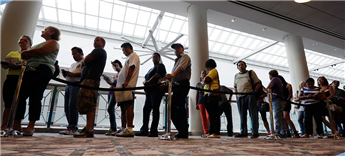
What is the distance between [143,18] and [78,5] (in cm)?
399

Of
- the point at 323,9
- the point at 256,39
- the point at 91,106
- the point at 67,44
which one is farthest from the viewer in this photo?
the point at 256,39

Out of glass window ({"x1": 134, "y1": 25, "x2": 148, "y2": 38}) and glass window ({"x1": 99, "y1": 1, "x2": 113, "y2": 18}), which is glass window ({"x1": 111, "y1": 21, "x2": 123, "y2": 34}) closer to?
glass window ({"x1": 99, "y1": 1, "x2": 113, "y2": 18})

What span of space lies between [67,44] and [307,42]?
15056 mm

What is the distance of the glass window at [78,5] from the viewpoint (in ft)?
38.4

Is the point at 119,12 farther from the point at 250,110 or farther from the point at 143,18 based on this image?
the point at 250,110

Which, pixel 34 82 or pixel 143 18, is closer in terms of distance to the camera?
pixel 34 82

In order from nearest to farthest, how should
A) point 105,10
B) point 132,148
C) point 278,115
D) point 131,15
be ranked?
1. point 132,148
2. point 278,115
3. point 105,10
4. point 131,15

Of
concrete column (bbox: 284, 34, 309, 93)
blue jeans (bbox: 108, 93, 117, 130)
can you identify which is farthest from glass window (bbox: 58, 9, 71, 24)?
concrete column (bbox: 284, 34, 309, 93)

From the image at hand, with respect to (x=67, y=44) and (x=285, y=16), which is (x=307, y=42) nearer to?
(x=285, y=16)

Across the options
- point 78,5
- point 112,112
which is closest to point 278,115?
point 112,112

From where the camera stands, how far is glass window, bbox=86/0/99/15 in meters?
11.6

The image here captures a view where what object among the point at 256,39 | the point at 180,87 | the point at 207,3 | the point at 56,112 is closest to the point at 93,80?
the point at 180,87

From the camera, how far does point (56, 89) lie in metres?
4.79

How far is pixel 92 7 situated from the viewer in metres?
12.0
